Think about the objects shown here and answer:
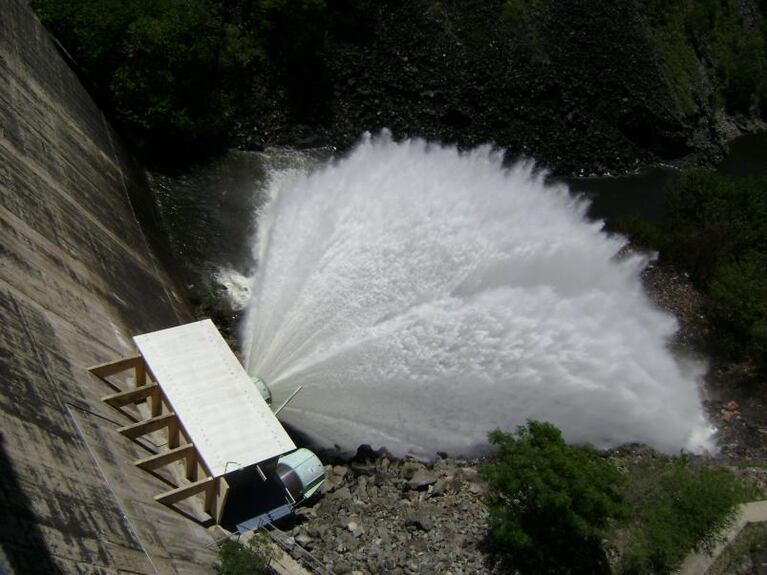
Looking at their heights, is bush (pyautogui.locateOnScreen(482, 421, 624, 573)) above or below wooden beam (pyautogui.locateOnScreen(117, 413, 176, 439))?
above

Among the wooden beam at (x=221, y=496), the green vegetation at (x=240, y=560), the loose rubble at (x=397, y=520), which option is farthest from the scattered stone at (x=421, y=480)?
the wooden beam at (x=221, y=496)

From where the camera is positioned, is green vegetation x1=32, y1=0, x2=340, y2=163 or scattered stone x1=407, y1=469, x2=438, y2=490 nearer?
scattered stone x1=407, y1=469, x2=438, y2=490

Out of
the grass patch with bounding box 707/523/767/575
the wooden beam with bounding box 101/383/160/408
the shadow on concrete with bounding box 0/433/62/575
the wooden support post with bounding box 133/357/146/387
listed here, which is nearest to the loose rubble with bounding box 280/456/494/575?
the wooden beam with bounding box 101/383/160/408

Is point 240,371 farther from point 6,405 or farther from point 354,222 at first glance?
point 354,222

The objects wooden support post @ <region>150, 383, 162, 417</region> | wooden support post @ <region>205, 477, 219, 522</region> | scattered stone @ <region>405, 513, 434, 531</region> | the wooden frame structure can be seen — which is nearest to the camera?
the wooden frame structure

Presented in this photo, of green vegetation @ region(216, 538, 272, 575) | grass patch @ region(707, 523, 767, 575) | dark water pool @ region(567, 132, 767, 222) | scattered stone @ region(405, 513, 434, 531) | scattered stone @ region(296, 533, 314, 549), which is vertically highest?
dark water pool @ region(567, 132, 767, 222)

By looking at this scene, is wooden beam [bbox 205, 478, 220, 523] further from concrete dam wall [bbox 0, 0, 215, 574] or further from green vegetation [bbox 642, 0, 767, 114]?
green vegetation [bbox 642, 0, 767, 114]

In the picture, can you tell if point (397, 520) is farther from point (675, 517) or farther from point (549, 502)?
point (675, 517)

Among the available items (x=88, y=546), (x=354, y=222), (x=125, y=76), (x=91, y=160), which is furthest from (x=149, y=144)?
(x=88, y=546)
